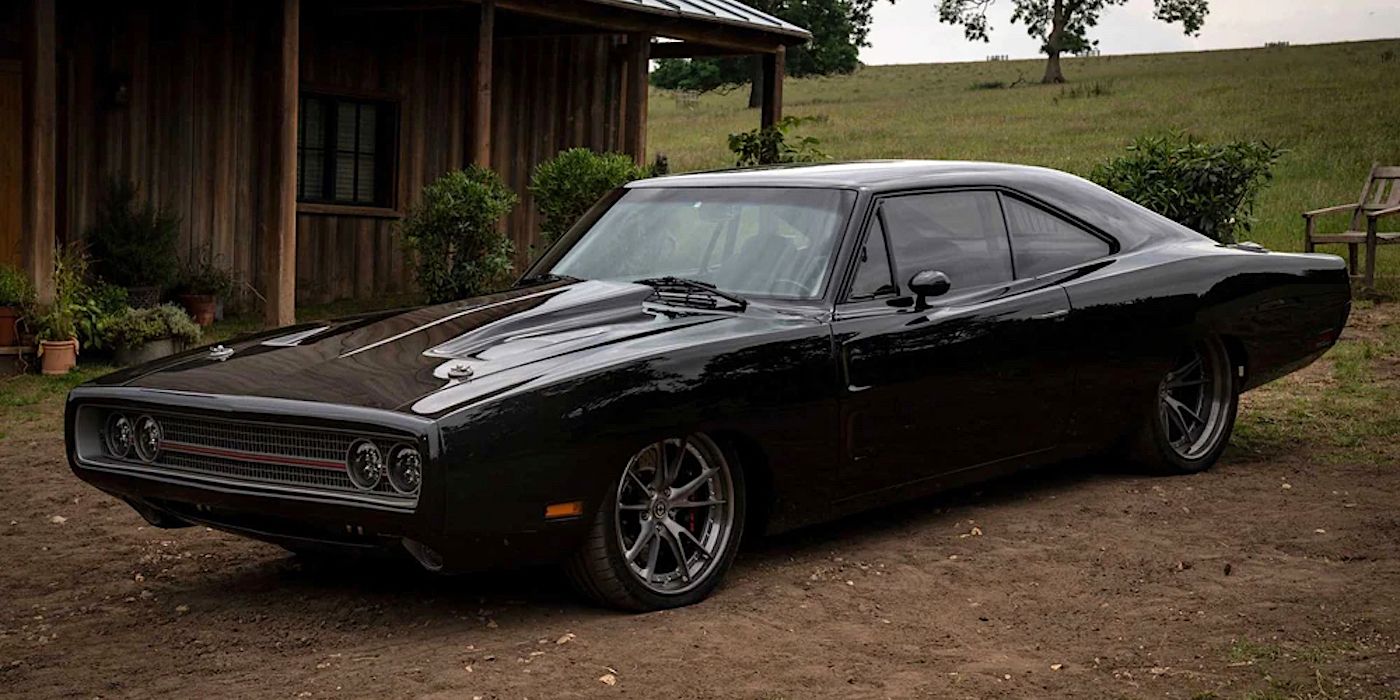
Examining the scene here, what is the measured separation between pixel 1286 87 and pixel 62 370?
40.8m

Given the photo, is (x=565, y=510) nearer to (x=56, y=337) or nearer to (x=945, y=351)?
(x=945, y=351)

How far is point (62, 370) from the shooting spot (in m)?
11.1

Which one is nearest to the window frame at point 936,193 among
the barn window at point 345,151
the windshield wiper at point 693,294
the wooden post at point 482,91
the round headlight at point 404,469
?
the windshield wiper at point 693,294

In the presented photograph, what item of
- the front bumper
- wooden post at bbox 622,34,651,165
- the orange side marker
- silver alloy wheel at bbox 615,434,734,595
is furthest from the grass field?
the front bumper

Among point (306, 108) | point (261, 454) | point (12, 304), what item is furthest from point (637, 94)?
point (261, 454)

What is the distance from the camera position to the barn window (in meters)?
15.7

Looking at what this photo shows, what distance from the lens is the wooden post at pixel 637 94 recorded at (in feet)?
53.8

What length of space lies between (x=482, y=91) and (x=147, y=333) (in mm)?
3917

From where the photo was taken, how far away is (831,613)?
5.44 m

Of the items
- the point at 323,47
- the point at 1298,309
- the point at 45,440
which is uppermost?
the point at 323,47

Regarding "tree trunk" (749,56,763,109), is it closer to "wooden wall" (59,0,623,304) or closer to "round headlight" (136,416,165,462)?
"wooden wall" (59,0,623,304)

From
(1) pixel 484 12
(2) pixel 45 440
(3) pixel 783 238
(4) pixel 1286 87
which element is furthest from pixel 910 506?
(4) pixel 1286 87

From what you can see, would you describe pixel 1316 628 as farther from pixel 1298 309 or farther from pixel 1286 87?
pixel 1286 87

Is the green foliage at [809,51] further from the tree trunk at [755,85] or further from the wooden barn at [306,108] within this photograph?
the wooden barn at [306,108]
